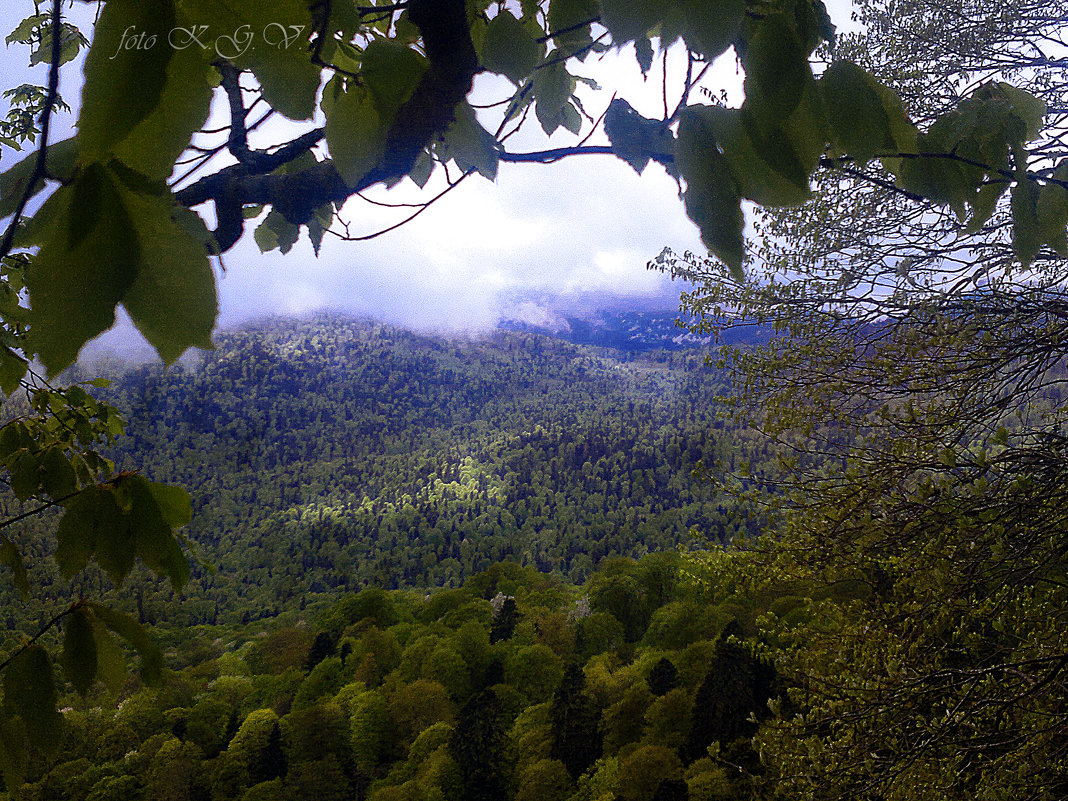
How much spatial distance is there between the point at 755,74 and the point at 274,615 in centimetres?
6472

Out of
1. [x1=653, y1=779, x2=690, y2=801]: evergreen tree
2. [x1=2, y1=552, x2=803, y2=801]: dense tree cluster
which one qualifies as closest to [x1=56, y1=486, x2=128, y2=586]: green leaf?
[x1=2, y1=552, x2=803, y2=801]: dense tree cluster

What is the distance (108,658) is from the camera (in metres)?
0.69

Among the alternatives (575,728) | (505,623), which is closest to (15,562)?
(575,728)

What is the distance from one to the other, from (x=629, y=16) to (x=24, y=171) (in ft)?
2.09

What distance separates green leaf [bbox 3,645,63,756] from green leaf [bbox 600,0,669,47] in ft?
3.02

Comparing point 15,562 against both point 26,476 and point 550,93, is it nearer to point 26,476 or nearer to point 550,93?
point 26,476

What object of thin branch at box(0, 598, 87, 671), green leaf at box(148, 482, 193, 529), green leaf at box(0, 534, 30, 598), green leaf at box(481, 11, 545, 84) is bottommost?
thin branch at box(0, 598, 87, 671)

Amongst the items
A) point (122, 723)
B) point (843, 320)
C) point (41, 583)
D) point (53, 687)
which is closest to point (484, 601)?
point (122, 723)

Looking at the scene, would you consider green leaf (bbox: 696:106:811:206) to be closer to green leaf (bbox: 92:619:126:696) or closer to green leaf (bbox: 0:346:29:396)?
green leaf (bbox: 92:619:126:696)

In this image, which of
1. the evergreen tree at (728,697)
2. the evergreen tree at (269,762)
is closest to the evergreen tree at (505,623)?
the evergreen tree at (269,762)

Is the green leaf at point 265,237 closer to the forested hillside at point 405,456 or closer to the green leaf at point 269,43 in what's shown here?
the green leaf at point 269,43

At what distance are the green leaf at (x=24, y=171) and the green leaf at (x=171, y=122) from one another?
32 centimetres

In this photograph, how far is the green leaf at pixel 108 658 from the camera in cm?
67

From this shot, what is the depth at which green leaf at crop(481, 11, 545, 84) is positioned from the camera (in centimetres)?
64
